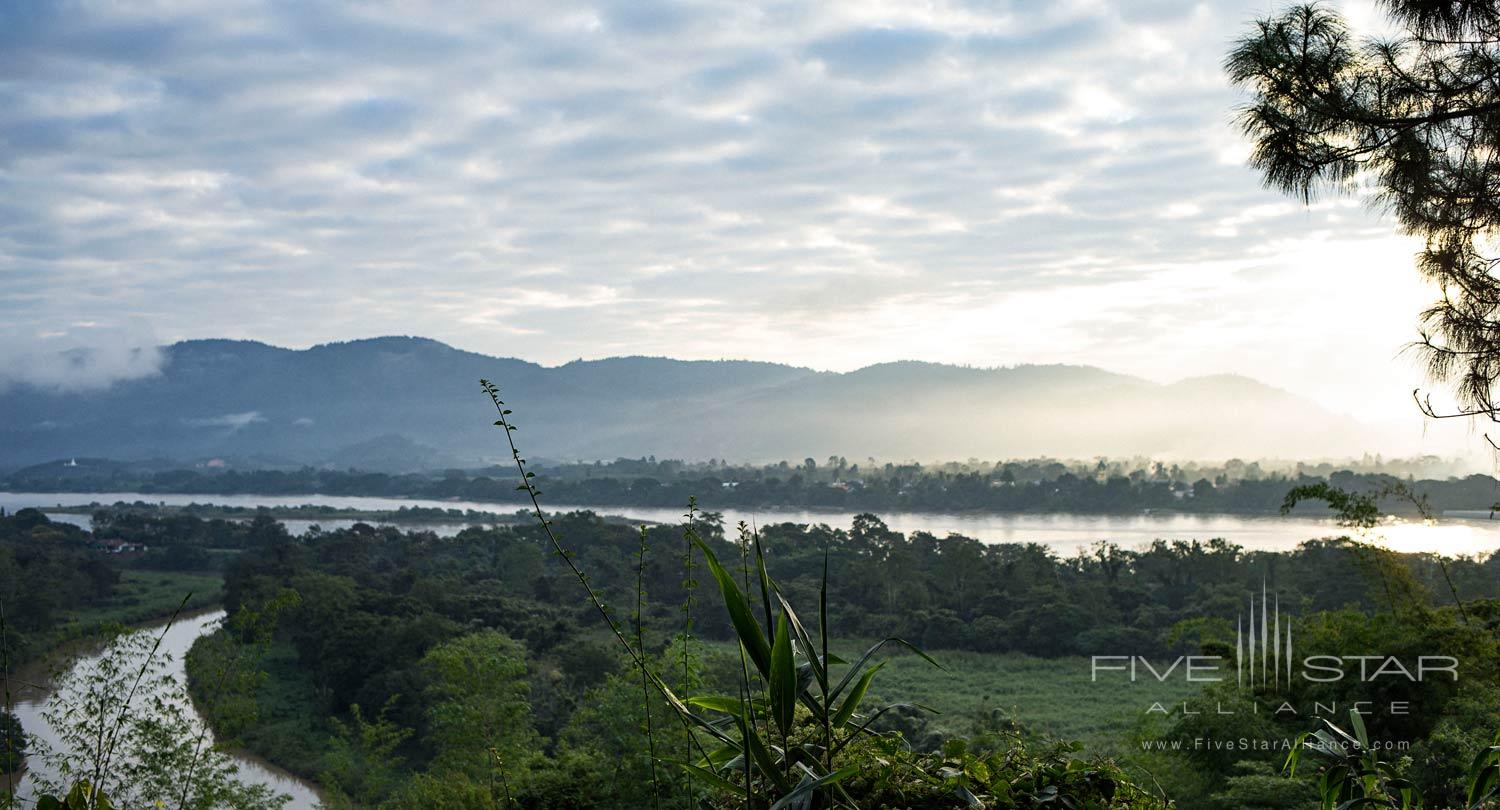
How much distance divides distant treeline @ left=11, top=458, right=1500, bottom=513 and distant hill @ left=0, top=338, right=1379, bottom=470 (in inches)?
494

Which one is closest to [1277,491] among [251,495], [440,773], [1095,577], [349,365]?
[1095,577]

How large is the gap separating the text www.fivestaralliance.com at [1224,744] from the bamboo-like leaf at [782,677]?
13.1 ft

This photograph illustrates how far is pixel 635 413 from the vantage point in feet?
228

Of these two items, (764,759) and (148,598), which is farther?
(148,598)

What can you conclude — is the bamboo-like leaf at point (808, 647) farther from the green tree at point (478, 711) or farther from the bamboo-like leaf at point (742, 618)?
the green tree at point (478, 711)

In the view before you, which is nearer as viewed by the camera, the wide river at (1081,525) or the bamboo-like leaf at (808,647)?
the bamboo-like leaf at (808,647)

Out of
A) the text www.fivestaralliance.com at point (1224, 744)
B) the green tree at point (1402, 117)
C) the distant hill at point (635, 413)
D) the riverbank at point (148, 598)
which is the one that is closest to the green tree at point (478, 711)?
the text www.fivestaralliance.com at point (1224, 744)

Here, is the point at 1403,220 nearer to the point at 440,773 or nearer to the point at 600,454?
the point at 440,773

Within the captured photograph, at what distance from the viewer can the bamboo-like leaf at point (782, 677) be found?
993 millimetres

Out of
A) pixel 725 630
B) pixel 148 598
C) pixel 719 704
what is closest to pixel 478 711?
pixel 725 630

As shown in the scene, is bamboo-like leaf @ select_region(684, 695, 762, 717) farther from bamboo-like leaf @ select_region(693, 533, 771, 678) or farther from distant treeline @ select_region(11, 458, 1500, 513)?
distant treeline @ select_region(11, 458, 1500, 513)

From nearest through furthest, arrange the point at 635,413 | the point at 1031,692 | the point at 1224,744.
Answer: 1. the point at 1224,744
2. the point at 1031,692
3. the point at 635,413

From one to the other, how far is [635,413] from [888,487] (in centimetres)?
3655

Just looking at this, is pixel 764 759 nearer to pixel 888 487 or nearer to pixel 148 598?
pixel 148 598
